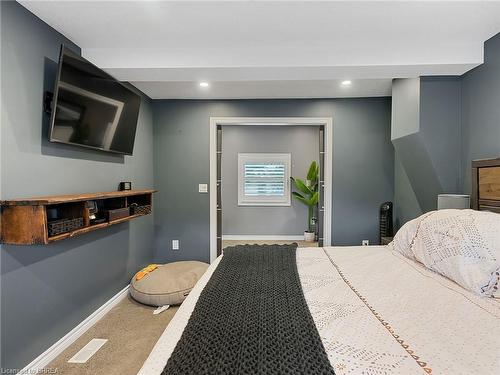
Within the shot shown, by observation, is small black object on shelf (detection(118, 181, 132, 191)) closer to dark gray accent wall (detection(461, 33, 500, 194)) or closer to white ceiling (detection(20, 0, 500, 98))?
white ceiling (detection(20, 0, 500, 98))

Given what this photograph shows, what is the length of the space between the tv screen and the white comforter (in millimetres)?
1447

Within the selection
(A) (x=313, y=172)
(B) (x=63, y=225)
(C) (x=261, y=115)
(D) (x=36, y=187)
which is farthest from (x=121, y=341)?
(A) (x=313, y=172)

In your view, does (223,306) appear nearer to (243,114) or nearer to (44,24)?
(44,24)

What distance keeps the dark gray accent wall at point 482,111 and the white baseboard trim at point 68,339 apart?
3.49 meters

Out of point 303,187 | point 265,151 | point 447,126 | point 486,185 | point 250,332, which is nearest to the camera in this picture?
point 250,332

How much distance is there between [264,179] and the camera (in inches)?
212

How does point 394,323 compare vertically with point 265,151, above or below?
below

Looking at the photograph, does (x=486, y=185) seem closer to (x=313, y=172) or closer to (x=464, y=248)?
(x=464, y=248)

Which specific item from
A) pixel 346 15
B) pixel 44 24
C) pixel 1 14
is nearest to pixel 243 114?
pixel 346 15

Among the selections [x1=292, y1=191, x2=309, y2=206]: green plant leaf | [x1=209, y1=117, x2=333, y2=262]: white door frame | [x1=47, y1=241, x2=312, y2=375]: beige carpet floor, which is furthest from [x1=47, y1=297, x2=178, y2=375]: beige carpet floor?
[x1=292, y1=191, x2=309, y2=206]: green plant leaf

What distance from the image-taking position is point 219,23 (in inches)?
70.9

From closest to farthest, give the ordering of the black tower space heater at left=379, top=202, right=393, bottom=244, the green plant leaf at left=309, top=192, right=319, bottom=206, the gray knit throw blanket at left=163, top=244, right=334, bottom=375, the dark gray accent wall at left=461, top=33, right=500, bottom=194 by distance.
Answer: the gray knit throw blanket at left=163, top=244, right=334, bottom=375 → the dark gray accent wall at left=461, top=33, right=500, bottom=194 → the black tower space heater at left=379, top=202, right=393, bottom=244 → the green plant leaf at left=309, top=192, right=319, bottom=206

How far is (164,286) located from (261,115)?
235 centimetres

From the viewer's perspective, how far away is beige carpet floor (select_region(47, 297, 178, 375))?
70.6 inches
